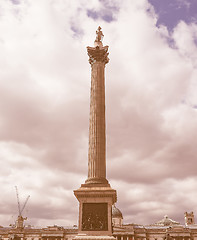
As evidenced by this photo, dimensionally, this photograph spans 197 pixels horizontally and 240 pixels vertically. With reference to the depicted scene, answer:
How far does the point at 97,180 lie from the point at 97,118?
37.4 feet

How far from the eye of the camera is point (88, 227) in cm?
4162

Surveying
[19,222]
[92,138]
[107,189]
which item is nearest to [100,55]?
[92,138]

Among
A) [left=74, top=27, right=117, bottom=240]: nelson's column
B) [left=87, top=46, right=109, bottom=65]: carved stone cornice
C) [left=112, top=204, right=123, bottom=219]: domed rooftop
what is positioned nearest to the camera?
[left=74, top=27, right=117, bottom=240]: nelson's column

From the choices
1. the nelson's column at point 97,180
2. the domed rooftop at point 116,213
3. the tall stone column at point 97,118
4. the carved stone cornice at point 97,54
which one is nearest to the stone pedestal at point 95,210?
the nelson's column at point 97,180

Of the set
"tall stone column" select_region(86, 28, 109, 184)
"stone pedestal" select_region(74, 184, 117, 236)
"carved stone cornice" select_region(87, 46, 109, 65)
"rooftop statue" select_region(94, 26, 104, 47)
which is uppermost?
"rooftop statue" select_region(94, 26, 104, 47)

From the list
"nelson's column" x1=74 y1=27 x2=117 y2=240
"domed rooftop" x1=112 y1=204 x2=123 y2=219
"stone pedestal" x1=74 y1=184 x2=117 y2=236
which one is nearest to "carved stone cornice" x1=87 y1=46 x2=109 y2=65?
"nelson's column" x1=74 y1=27 x2=117 y2=240

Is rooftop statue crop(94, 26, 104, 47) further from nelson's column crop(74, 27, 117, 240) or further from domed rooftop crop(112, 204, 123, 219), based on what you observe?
domed rooftop crop(112, 204, 123, 219)

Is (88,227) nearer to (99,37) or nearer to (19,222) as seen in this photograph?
(99,37)

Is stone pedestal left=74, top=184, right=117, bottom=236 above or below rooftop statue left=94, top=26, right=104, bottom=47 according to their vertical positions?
below

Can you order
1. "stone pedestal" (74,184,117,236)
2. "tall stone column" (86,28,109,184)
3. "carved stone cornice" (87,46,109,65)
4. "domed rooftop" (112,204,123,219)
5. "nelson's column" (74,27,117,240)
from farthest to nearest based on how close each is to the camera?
"domed rooftop" (112,204,123,219) < "carved stone cornice" (87,46,109,65) < "tall stone column" (86,28,109,184) < "nelson's column" (74,27,117,240) < "stone pedestal" (74,184,117,236)

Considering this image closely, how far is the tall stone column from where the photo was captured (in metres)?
47.7

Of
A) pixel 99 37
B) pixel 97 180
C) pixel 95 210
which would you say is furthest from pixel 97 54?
pixel 95 210

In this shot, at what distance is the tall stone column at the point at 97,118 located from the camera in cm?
4772

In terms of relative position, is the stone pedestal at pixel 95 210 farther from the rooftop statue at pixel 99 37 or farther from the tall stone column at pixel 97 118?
the rooftop statue at pixel 99 37
